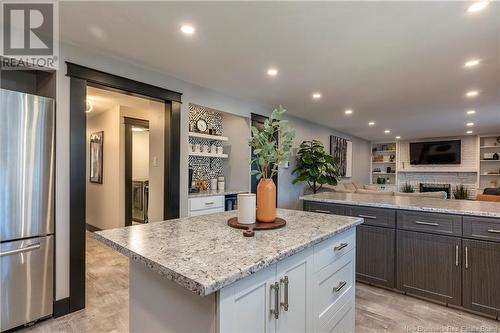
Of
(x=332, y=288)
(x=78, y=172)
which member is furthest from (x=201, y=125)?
(x=332, y=288)

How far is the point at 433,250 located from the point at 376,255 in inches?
20.9

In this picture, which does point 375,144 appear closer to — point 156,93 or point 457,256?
point 457,256

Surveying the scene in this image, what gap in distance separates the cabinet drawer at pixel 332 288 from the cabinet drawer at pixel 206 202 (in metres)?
2.19


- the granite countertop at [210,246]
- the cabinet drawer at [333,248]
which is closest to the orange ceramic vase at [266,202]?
the granite countertop at [210,246]

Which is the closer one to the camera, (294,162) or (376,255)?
(376,255)

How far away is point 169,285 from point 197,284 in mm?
342

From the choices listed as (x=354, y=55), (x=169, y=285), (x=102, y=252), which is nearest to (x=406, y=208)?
(x=354, y=55)

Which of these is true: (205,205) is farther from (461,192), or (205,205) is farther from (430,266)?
(461,192)

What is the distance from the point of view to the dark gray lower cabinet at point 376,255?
2.73m

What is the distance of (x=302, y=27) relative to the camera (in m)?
2.04

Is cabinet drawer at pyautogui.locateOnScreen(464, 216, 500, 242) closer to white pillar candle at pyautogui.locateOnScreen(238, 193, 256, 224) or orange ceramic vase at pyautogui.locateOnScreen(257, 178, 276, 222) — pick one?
orange ceramic vase at pyautogui.locateOnScreen(257, 178, 276, 222)

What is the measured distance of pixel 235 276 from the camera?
0.87 metres

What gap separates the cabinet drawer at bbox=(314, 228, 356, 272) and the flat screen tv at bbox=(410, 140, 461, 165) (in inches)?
342

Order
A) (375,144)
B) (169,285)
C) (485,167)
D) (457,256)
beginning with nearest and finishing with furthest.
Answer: (169,285), (457,256), (485,167), (375,144)
